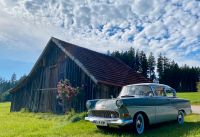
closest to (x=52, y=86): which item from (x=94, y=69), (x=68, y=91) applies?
(x=68, y=91)

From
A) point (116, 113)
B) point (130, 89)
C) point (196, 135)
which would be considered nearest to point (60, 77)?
point (130, 89)

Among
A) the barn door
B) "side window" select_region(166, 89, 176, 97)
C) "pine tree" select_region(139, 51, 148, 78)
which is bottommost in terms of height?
"side window" select_region(166, 89, 176, 97)

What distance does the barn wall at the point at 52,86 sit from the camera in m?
15.0

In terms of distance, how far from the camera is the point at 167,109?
9.19 m

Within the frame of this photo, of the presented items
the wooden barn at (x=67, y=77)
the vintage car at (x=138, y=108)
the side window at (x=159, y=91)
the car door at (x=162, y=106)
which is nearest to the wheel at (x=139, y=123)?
the vintage car at (x=138, y=108)

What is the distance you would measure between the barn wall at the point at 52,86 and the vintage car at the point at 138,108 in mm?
5368

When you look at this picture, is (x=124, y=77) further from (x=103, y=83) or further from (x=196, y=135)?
(x=196, y=135)

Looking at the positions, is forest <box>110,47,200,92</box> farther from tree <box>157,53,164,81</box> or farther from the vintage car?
the vintage car

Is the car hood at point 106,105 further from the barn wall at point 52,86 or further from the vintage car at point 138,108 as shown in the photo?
the barn wall at point 52,86

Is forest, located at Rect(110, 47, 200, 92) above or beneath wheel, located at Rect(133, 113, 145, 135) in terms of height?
above

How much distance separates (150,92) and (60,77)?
1082 centimetres

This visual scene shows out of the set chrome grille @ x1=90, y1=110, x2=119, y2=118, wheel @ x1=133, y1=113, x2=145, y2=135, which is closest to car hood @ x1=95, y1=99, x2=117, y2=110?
chrome grille @ x1=90, y1=110, x2=119, y2=118

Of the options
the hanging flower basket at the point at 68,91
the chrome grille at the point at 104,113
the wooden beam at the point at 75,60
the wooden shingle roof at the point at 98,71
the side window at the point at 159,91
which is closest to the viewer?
the chrome grille at the point at 104,113

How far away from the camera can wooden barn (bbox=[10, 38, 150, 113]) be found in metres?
14.9
